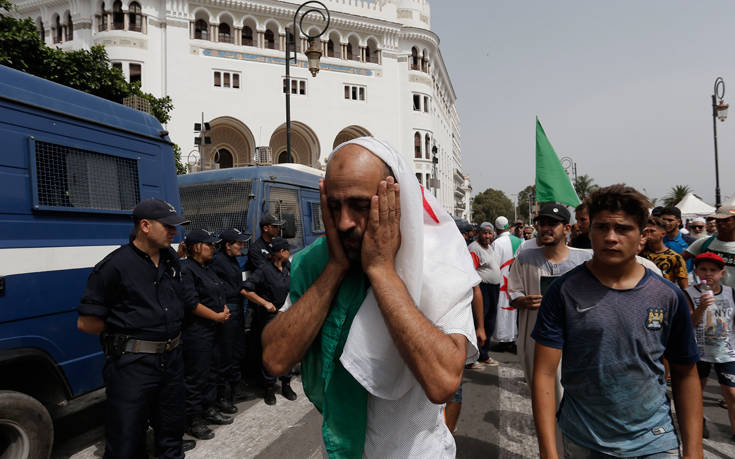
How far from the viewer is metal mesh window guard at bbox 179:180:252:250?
261 inches

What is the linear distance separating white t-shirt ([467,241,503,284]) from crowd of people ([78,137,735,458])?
9.11 ft

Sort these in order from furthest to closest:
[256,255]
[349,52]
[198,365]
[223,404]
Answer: [349,52] < [256,255] < [223,404] < [198,365]

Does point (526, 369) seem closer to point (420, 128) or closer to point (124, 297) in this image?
point (124, 297)

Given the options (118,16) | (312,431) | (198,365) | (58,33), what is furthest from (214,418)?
(58,33)

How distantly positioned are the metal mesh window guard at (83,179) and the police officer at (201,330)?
85cm

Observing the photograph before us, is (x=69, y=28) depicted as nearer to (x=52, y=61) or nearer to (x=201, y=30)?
(x=201, y=30)

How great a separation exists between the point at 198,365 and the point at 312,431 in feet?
4.40

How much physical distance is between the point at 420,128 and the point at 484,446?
3861 centimetres

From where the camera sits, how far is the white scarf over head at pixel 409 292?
1.30 m

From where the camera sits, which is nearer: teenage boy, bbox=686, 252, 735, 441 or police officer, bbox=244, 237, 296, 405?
teenage boy, bbox=686, 252, 735, 441

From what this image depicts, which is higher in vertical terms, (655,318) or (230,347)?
(655,318)

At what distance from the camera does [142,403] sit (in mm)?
3039

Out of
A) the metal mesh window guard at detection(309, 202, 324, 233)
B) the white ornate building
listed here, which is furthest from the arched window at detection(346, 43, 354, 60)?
the metal mesh window guard at detection(309, 202, 324, 233)

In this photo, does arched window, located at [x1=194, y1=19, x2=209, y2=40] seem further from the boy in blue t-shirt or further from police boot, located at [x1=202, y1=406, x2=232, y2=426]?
the boy in blue t-shirt
